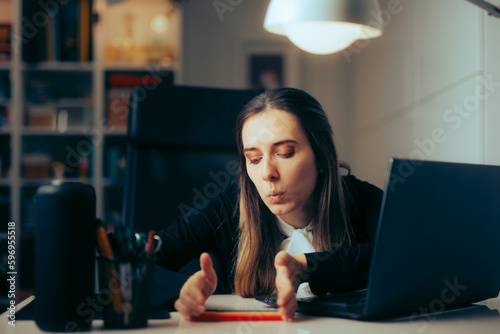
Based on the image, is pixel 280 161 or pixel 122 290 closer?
pixel 122 290

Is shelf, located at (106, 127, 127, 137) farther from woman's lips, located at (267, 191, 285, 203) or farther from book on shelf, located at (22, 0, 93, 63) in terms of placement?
woman's lips, located at (267, 191, 285, 203)

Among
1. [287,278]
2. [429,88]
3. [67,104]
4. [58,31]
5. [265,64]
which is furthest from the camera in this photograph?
[265,64]

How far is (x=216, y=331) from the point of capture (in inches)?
29.0

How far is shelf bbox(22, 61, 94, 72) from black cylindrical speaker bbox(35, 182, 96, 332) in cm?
254

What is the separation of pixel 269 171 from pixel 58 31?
2.48m

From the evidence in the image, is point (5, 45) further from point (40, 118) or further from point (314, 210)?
point (314, 210)

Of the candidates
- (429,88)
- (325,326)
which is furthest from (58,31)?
(325,326)

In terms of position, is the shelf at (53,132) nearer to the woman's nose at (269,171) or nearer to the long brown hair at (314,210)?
the long brown hair at (314,210)

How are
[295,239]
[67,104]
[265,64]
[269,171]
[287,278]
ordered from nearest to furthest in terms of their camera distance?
[287,278], [269,171], [295,239], [67,104], [265,64]

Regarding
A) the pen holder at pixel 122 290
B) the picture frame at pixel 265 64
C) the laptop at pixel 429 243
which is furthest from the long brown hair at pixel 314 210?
the picture frame at pixel 265 64

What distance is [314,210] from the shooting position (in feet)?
3.75

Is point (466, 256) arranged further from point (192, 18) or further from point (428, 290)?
point (192, 18)

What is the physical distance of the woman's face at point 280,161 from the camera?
39.4 inches

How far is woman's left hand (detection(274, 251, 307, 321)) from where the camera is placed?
770 mm
